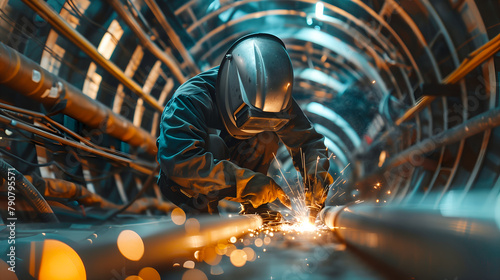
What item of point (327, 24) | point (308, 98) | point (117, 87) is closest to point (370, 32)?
point (327, 24)

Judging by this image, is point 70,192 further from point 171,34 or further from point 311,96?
point 311,96

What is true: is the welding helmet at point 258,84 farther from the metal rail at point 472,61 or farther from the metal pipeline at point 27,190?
the metal rail at point 472,61

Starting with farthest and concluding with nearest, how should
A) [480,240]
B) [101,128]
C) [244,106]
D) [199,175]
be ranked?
[101,128] → [244,106] → [199,175] → [480,240]

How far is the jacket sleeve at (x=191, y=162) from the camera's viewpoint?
1759 millimetres

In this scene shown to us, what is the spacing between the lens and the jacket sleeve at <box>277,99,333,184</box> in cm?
250

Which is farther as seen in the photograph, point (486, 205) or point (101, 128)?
point (101, 128)

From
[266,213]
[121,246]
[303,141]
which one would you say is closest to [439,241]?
[121,246]

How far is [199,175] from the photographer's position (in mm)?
1774

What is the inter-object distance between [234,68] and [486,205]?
5.20 feet

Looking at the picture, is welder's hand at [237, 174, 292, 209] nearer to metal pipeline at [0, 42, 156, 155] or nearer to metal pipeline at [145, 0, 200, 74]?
metal pipeline at [0, 42, 156, 155]

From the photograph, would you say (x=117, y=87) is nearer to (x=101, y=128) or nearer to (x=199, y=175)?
(x=101, y=128)

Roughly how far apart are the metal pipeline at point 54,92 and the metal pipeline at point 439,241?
242 cm

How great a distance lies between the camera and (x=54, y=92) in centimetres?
276

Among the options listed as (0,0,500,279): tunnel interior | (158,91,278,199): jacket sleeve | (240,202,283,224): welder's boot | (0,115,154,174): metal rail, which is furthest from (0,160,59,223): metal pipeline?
(240,202,283,224): welder's boot
